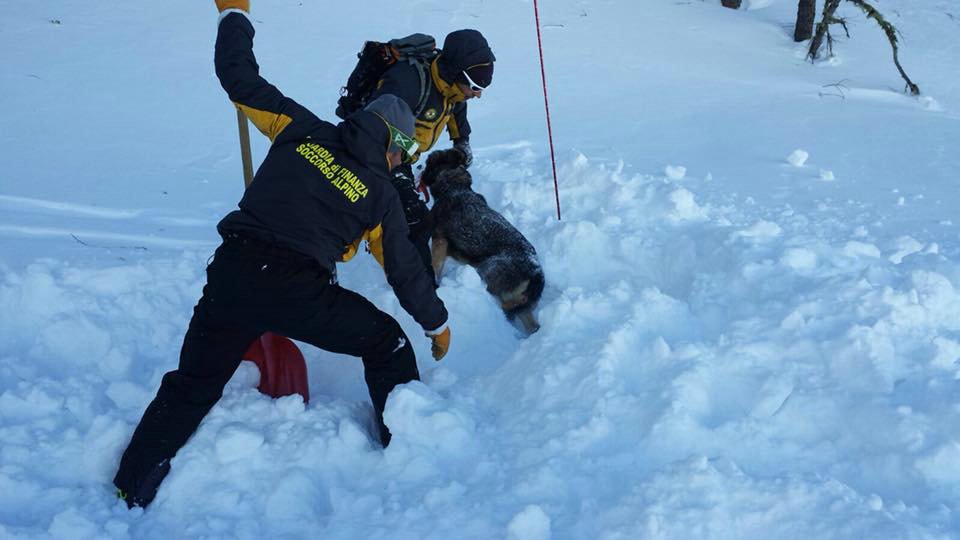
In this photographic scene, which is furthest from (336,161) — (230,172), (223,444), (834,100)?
(834,100)

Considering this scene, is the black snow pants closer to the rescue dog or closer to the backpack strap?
the rescue dog

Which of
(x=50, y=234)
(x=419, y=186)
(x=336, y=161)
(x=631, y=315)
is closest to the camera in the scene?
(x=336, y=161)

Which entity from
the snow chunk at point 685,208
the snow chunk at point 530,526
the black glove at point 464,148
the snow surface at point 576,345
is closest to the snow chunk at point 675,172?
the snow surface at point 576,345

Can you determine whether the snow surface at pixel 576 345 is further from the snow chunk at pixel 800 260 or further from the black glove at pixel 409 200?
the black glove at pixel 409 200

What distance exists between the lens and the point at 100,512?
316 centimetres

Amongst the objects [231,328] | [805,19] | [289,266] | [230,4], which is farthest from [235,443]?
[805,19]

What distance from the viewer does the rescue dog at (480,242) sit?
4715 mm

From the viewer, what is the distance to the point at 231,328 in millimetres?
3381

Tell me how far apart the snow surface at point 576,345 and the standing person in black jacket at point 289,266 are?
17cm

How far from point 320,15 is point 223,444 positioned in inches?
358

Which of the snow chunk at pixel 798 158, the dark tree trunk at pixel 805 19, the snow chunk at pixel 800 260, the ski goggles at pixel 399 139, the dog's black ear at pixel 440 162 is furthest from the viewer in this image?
the dark tree trunk at pixel 805 19

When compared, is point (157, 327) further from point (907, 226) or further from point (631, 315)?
point (907, 226)

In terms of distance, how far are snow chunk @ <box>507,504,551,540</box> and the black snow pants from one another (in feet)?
3.73

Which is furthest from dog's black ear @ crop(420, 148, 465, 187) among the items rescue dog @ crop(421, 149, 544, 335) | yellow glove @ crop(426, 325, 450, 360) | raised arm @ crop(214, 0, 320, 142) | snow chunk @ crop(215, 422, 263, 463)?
snow chunk @ crop(215, 422, 263, 463)
